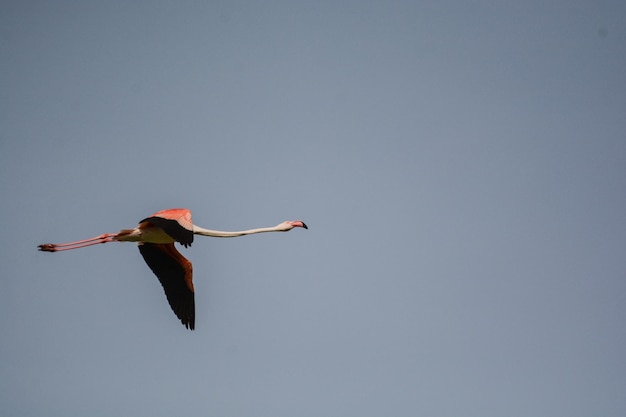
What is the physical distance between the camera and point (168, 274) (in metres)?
19.2

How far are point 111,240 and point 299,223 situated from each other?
4217mm


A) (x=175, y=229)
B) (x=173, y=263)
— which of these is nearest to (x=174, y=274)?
(x=173, y=263)

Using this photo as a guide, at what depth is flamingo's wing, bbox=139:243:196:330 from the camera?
62.4 ft

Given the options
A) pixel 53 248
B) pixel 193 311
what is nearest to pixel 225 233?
pixel 193 311

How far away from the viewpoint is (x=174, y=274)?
63.0 ft

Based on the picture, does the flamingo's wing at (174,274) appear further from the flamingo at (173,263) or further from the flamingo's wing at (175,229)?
the flamingo's wing at (175,229)

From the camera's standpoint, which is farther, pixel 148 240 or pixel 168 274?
pixel 168 274

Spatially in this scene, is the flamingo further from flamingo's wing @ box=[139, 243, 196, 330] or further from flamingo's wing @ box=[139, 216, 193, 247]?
flamingo's wing @ box=[139, 216, 193, 247]

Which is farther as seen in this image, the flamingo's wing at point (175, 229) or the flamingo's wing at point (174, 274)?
the flamingo's wing at point (174, 274)

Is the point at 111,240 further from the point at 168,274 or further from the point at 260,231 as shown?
the point at 260,231

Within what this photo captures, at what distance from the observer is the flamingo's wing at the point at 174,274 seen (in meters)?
19.0

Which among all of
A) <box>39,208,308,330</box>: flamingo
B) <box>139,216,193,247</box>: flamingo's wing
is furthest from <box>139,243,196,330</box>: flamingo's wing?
<box>139,216,193,247</box>: flamingo's wing

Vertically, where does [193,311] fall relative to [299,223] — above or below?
below

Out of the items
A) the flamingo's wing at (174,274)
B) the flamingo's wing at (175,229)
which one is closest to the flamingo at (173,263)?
the flamingo's wing at (174,274)
